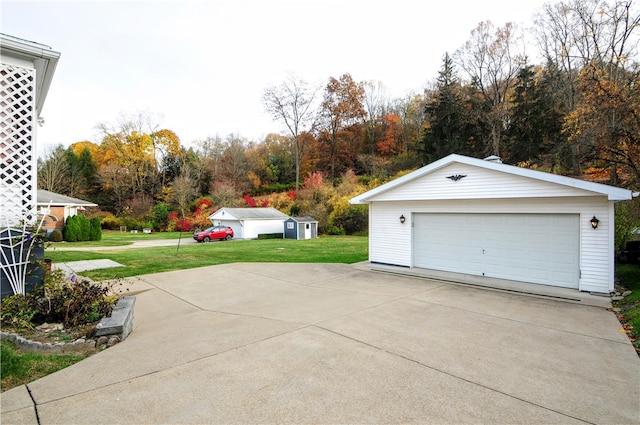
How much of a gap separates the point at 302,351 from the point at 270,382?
A: 0.86 m

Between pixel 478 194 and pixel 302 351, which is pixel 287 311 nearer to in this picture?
pixel 302 351

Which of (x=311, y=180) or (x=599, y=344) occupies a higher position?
(x=311, y=180)

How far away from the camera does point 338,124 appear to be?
37.2m

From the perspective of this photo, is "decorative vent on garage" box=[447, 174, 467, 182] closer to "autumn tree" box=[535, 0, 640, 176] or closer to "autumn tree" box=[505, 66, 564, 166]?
"autumn tree" box=[535, 0, 640, 176]

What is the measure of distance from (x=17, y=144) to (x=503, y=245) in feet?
35.2

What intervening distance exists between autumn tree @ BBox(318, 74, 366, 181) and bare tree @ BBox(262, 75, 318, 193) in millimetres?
1841

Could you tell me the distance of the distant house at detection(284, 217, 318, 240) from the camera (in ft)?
84.9

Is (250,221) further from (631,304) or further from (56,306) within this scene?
(631,304)

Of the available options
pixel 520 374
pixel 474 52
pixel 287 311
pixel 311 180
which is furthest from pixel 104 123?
pixel 520 374

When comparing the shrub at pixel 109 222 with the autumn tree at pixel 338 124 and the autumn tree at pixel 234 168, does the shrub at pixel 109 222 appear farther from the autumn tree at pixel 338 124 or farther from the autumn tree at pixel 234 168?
the autumn tree at pixel 338 124

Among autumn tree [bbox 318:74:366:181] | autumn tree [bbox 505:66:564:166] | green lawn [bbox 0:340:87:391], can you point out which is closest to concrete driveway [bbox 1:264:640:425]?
green lawn [bbox 0:340:87:391]

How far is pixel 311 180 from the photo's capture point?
108 feet

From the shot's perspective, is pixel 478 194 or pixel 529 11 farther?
pixel 529 11

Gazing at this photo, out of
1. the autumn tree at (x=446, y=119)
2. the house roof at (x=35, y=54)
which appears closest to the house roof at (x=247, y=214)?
the autumn tree at (x=446, y=119)
